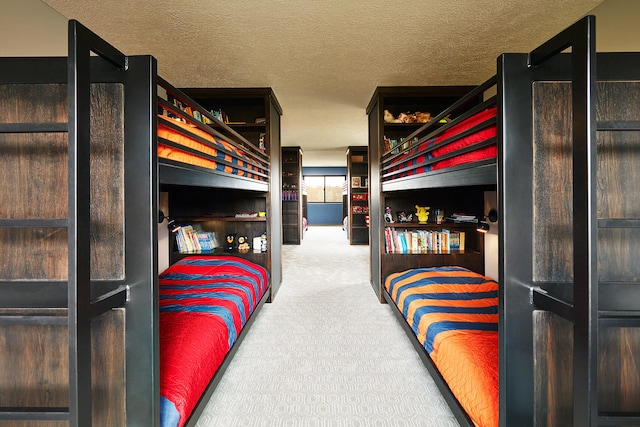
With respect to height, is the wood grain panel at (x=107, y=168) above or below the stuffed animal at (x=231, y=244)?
above

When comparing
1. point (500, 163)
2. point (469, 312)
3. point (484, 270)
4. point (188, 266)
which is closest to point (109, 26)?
point (188, 266)

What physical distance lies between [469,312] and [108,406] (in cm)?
185

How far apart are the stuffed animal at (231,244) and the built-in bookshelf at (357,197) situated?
401cm

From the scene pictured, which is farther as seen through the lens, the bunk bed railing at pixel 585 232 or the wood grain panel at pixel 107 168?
the wood grain panel at pixel 107 168

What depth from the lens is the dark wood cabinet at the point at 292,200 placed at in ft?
24.2

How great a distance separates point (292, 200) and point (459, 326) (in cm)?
594

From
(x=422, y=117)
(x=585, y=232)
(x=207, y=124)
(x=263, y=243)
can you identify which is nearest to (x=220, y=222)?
(x=263, y=243)

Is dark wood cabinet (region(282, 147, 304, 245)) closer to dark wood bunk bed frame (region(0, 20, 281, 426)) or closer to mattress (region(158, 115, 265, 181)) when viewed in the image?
mattress (region(158, 115, 265, 181))

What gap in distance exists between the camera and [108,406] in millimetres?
1068

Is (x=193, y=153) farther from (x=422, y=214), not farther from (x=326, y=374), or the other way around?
(x=422, y=214)

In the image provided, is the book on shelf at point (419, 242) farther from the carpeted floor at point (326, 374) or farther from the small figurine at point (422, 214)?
the carpeted floor at point (326, 374)

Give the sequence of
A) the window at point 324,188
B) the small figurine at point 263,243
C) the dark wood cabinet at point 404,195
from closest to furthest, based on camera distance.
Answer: the dark wood cabinet at point 404,195 → the small figurine at point 263,243 → the window at point 324,188

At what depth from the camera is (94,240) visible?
106cm

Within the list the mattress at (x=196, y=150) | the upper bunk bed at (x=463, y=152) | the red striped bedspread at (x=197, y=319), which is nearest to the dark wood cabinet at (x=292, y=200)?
the red striped bedspread at (x=197, y=319)
